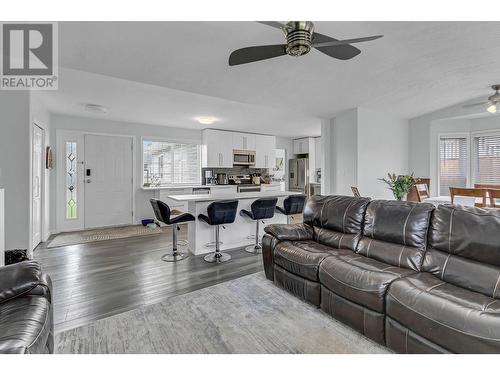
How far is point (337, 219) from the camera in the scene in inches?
110

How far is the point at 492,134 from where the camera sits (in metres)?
5.10

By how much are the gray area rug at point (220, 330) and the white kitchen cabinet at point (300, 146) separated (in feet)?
20.4

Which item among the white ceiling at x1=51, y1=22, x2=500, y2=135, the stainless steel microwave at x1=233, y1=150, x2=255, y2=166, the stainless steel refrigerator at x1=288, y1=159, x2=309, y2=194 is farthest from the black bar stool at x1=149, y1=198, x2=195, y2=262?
the stainless steel refrigerator at x1=288, y1=159, x2=309, y2=194

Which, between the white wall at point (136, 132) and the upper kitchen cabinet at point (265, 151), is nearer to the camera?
the white wall at point (136, 132)

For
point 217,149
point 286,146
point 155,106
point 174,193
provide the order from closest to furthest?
point 155,106 → point 174,193 → point 217,149 → point 286,146

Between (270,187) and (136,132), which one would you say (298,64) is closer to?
(136,132)

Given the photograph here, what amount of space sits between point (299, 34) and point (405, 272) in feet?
6.33

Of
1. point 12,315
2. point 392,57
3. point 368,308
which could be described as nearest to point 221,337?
point 368,308

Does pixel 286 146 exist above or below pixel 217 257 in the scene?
above

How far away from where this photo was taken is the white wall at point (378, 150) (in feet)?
15.8

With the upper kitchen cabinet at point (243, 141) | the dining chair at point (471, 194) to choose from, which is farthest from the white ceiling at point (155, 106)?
the dining chair at point (471, 194)

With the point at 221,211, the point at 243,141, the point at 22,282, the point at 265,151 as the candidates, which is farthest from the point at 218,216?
the point at 265,151

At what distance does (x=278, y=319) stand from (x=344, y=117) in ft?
13.6

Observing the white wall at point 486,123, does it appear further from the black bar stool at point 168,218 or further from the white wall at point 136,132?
the white wall at point 136,132
